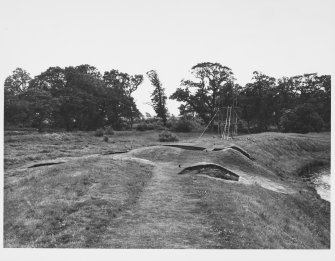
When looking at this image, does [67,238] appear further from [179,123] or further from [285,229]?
[179,123]


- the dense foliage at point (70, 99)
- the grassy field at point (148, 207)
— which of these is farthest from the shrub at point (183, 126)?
the grassy field at point (148, 207)

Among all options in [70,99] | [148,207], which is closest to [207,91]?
[70,99]

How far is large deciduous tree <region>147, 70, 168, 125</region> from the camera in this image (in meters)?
77.1

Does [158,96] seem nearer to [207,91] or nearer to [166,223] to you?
[207,91]

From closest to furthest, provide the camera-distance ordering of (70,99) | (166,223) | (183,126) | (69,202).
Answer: (166,223) → (69,202) → (70,99) → (183,126)

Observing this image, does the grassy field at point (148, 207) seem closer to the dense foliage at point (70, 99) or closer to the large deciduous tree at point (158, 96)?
the dense foliage at point (70, 99)

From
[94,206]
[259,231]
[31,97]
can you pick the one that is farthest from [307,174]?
[31,97]

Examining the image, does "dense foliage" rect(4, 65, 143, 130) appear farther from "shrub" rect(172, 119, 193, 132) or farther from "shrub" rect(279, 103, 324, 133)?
"shrub" rect(279, 103, 324, 133)

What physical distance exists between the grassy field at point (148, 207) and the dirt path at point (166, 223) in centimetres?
4

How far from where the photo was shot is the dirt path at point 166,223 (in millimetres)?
12297

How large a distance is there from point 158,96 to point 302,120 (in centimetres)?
3285

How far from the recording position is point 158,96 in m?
77.9

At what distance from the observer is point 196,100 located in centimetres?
7662

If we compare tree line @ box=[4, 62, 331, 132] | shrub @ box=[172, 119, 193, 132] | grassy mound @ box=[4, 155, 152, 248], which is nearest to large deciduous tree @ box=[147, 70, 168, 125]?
tree line @ box=[4, 62, 331, 132]
